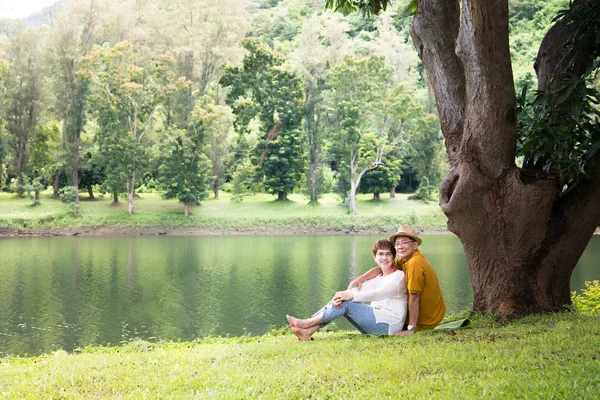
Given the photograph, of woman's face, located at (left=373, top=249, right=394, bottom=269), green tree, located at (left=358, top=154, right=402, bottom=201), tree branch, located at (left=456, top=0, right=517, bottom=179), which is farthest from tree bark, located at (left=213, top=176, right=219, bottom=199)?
woman's face, located at (left=373, top=249, right=394, bottom=269)

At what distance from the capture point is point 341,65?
36094mm

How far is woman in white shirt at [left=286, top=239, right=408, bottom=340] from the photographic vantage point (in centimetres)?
601

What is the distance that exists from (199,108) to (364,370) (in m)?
31.3

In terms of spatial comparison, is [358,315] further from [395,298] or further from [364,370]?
[364,370]

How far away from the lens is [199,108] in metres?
34.6

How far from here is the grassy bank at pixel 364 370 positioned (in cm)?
387

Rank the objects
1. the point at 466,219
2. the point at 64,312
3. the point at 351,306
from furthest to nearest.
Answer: the point at 64,312 < the point at 466,219 < the point at 351,306

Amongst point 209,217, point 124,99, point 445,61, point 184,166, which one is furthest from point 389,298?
point 124,99

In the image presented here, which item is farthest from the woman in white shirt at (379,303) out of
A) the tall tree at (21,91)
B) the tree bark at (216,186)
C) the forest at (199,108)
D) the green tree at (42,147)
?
the green tree at (42,147)

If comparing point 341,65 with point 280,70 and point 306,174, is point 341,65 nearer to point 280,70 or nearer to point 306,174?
point 280,70

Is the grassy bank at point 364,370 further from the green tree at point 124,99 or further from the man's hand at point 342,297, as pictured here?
the green tree at point 124,99

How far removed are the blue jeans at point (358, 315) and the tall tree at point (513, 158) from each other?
149 cm

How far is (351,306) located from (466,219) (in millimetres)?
1710

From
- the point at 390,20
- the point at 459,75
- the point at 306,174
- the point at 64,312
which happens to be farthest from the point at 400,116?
the point at 459,75
